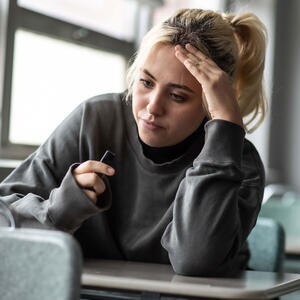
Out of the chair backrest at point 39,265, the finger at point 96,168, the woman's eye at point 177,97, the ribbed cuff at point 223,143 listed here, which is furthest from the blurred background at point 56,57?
the chair backrest at point 39,265

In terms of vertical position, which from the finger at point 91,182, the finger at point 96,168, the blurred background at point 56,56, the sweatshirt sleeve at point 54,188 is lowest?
the blurred background at point 56,56

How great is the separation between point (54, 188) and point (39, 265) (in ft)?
2.03

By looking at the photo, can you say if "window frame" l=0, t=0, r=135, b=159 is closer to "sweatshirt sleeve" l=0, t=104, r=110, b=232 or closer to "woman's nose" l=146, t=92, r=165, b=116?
"sweatshirt sleeve" l=0, t=104, r=110, b=232

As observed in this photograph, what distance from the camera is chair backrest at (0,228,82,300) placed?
1118 mm

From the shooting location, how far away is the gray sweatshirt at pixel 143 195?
1.59m

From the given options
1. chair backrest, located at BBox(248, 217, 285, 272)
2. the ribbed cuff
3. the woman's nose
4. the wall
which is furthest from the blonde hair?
the wall

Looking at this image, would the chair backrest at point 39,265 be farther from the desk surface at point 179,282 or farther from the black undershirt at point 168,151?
the black undershirt at point 168,151

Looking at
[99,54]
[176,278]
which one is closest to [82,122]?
[176,278]

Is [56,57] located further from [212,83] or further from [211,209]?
[211,209]

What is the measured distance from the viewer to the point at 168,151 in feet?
5.94

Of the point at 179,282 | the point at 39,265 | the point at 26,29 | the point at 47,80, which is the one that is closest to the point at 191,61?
the point at 179,282

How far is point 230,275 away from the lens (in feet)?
5.32

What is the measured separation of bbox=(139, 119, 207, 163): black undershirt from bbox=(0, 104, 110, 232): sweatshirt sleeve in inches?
6.6

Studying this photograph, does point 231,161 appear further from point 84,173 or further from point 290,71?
point 290,71
